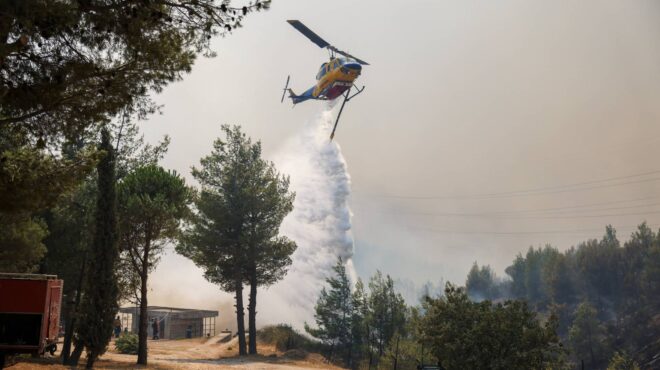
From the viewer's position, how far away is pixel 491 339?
23.8 m

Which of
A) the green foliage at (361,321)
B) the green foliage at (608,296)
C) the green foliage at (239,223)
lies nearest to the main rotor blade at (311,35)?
the green foliage at (239,223)

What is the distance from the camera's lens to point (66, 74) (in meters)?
13.3

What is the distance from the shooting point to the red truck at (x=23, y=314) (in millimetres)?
16547

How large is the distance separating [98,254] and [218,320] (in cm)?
6045

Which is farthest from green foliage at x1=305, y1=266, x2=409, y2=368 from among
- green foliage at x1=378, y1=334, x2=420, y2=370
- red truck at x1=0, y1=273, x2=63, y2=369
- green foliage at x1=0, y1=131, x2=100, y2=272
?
green foliage at x1=0, y1=131, x2=100, y2=272

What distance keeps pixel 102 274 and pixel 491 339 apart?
56.5 feet

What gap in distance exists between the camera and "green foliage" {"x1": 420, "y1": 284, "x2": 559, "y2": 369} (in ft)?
77.0

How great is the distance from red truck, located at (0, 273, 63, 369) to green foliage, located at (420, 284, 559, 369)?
51.4ft

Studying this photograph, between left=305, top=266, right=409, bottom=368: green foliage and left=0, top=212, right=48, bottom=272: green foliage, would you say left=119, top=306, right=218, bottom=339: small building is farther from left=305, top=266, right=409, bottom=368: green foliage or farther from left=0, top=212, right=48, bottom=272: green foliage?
left=0, top=212, right=48, bottom=272: green foliage

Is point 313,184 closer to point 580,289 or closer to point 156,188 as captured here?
point 156,188

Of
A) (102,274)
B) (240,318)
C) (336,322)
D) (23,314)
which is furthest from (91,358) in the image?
(336,322)

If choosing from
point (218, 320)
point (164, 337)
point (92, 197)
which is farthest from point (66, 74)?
point (218, 320)

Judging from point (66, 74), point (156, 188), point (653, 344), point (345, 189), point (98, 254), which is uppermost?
point (345, 189)

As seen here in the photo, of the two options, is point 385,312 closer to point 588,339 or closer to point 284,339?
point 284,339
